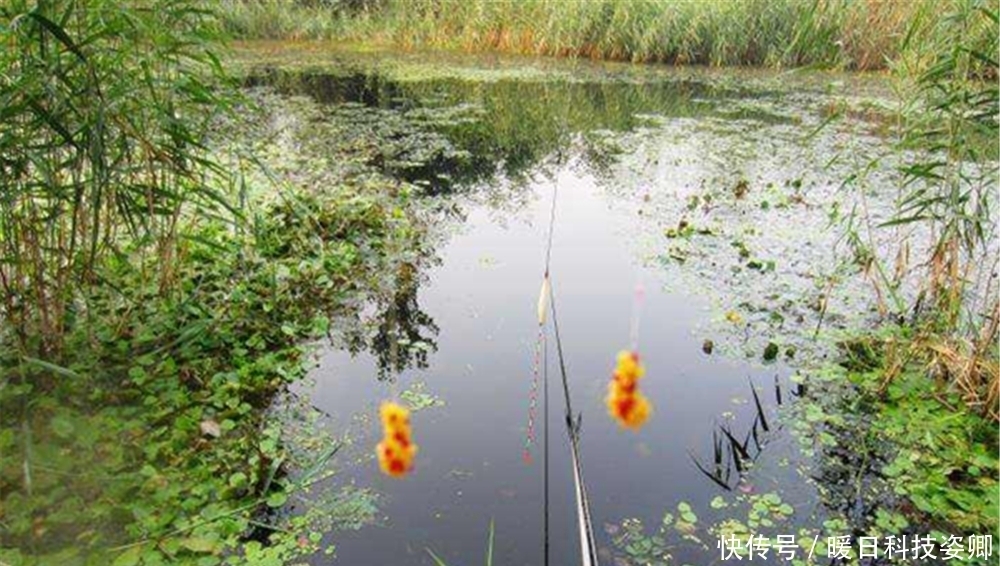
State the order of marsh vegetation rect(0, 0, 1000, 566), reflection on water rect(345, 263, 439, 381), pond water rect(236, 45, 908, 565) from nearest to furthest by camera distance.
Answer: marsh vegetation rect(0, 0, 1000, 566)
pond water rect(236, 45, 908, 565)
reflection on water rect(345, 263, 439, 381)

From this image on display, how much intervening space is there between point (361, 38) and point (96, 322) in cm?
1435

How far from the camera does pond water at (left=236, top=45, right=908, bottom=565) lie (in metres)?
2.86

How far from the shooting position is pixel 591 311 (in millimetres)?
4520

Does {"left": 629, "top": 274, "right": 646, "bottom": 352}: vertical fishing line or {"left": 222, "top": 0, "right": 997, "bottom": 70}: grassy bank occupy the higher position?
{"left": 222, "top": 0, "right": 997, "bottom": 70}: grassy bank

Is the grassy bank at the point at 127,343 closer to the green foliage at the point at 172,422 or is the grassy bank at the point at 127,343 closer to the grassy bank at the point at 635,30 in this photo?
the green foliage at the point at 172,422

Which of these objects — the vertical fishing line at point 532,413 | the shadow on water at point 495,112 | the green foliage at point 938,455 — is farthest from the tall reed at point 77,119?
the shadow on water at point 495,112

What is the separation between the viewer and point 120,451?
2912mm

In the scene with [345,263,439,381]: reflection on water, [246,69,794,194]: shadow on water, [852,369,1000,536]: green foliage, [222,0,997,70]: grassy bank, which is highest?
[222,0,997,70]: grassy bank

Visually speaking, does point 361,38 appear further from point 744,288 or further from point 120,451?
point 120,451

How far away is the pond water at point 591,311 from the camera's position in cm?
286

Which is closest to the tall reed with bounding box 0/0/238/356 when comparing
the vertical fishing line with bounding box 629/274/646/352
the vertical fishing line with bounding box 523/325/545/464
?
the vertical fishing line with bounding box 523/325/545/464

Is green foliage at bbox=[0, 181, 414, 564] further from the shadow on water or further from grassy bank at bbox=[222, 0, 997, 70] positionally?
grassy bank at bbox=[222, 0, 997, 70]

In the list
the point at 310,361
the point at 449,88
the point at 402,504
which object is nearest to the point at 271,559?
the point at 402,504

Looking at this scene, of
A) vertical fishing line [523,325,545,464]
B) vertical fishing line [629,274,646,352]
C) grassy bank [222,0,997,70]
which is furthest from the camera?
grassy bank [222,0,997,70]
